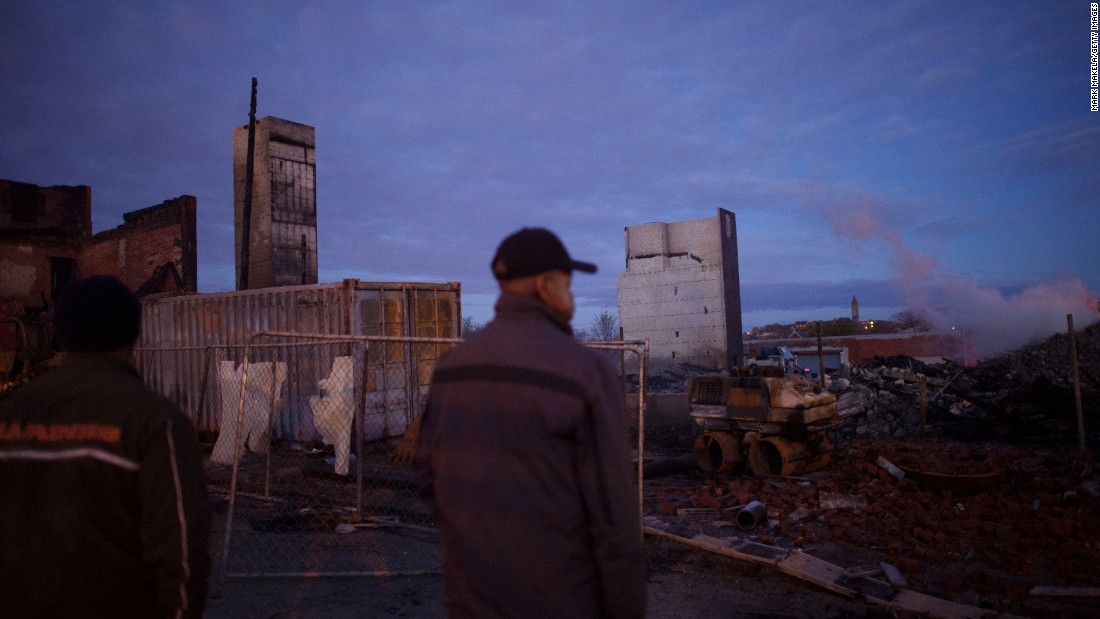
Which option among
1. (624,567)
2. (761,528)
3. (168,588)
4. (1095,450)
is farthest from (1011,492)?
(168,588)

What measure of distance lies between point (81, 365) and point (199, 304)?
1376cm

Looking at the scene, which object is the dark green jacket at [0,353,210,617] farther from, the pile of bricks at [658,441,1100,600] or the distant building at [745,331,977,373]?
the distant building at [745,331,977,373]

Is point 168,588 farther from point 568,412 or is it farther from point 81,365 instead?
point 568,412

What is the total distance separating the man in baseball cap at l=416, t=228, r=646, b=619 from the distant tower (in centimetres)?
1556

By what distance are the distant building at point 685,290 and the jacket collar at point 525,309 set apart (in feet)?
97.8

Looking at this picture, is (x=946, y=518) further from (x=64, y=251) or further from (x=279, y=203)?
(x=64, y=251)

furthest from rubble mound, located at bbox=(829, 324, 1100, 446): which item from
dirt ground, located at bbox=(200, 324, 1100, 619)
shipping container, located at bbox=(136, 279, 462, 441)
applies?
shipping container, located at bbox=(136, 279, 462, 441)

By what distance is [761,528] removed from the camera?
8258 millimetres

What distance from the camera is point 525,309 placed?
7.50 feet

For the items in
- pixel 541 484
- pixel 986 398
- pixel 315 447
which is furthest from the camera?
pixel 986 398

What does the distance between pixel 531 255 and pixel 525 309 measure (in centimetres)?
19

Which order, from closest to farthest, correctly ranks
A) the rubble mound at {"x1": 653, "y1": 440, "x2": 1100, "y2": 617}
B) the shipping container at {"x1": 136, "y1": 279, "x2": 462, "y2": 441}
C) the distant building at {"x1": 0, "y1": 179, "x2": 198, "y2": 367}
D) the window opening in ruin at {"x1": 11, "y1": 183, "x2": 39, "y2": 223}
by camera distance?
the rubble mound at {"x1": 653, "y1": 440, "x2": 1100, "y2": 617}
the shipping container at {"x1": 136, "y1": 279, "x2": 462, "y2": 441}
the distant building at {"x1": 0, "y1": 179, "x2": 198, "y2": 367}
the window opening in ruin at {"x1": 11, "y1": 183, "x2": 39, "y2": 223}

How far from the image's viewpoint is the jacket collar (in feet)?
7.49

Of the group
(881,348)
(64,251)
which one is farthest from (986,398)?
(881,348)
